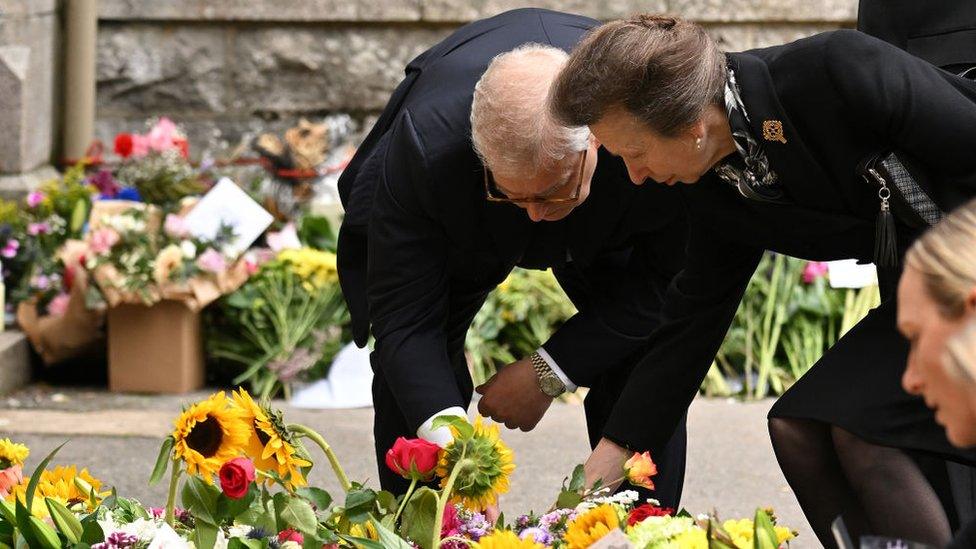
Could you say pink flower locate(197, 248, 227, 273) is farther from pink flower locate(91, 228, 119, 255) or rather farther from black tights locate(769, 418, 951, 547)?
black tights locate(769, 418, 951, 547)

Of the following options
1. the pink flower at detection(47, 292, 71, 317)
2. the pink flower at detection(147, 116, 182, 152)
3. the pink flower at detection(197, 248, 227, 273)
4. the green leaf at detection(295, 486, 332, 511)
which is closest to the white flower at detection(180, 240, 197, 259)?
the pink flower at detection(197, 248, 227, 273)

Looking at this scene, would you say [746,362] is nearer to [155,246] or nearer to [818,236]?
[155,246]

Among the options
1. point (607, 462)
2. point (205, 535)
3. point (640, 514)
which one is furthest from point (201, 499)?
point (607, 462)

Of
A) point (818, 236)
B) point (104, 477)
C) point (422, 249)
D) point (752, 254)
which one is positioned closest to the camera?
point (818, 236)

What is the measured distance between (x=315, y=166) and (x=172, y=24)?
121 cm

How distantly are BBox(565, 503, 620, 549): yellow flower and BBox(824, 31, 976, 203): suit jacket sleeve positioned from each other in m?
0.66

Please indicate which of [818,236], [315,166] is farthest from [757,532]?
[315,166]

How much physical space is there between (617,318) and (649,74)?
98 centimetres

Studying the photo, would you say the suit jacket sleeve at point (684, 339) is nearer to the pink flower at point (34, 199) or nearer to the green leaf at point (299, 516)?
the green leaf at point (299, 516)

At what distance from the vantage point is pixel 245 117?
6363mm

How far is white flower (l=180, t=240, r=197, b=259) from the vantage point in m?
4.88

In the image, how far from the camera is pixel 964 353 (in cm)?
136

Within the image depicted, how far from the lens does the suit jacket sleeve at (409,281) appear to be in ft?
8.60

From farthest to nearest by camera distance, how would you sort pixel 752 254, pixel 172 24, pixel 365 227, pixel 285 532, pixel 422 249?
pixel 172 24 < pixel 365 227 < pixel 422 249 < pixel 752 254 < pixel 285 532
